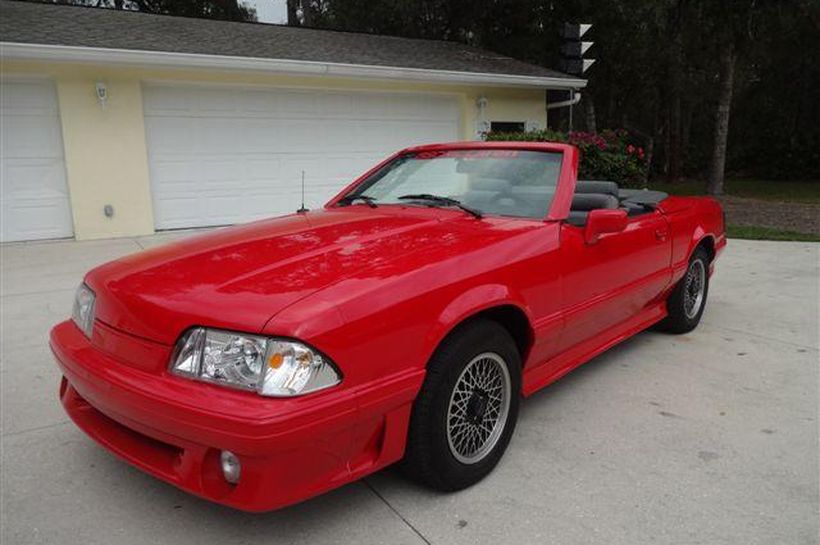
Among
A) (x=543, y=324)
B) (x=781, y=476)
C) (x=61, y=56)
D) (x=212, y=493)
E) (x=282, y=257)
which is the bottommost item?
(x=781, y=476)

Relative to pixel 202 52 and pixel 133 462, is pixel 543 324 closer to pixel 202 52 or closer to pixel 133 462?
pixel 133 462

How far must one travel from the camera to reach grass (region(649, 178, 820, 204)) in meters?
16.7

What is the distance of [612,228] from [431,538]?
1.81 metres

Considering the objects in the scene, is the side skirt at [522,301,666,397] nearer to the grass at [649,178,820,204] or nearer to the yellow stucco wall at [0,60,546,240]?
the yellow stucco wall at [0,60,546,240]

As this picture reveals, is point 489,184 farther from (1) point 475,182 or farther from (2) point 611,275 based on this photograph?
(2) point 611,275

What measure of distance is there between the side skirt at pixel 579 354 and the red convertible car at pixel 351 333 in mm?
16

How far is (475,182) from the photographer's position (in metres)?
3.66

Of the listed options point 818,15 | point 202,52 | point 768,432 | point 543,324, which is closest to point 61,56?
point 202,52

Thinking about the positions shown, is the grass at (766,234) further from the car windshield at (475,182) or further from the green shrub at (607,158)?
the car windshield at (475,182)

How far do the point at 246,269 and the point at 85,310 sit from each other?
0.83 meters

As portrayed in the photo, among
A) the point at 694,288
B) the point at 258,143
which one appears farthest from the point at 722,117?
the point at 694,288

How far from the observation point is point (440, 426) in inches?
99.8

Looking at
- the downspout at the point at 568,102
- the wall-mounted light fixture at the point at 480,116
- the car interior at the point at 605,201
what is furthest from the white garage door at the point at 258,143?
the car interior at the point at 605,201

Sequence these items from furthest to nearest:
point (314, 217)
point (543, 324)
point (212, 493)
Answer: point (314, 217) < point (543, 324) < point (212, 493)
